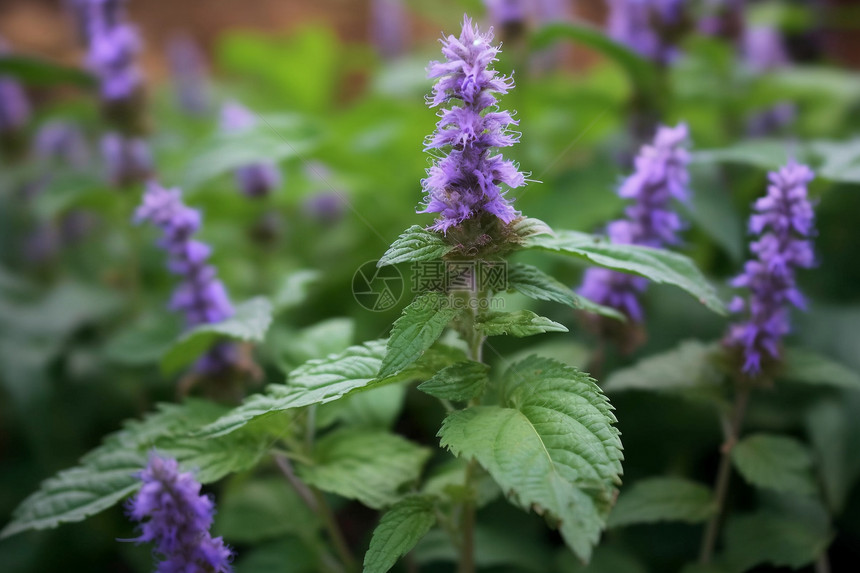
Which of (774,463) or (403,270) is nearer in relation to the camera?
(774,463)

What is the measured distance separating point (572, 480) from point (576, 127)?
1.91 m

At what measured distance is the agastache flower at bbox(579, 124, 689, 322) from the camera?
122cm

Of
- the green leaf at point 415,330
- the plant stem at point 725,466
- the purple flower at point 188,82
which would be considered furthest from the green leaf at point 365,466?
the purple flower at point 188,82

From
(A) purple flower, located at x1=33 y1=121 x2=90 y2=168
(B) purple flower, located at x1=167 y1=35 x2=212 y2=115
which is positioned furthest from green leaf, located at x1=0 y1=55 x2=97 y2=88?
(B) purple flower, located at x1=167 y1=35 x2=212 y2=115

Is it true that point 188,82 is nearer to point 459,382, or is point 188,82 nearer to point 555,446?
point 459,382

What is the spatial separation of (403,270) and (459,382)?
2.38 feet

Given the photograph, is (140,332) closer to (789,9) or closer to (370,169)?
(370,169)

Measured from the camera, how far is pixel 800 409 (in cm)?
157

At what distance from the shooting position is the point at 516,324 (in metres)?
0.90

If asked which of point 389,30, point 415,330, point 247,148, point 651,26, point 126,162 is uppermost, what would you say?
point 389,30

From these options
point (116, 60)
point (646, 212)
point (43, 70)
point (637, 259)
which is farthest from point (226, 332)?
point (43, 70)

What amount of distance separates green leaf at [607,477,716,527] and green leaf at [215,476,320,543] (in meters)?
0.58

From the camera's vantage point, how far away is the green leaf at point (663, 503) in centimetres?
117

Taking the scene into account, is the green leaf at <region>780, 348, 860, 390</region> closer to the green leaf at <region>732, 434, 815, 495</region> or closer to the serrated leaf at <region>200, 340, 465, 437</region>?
the green leaf at <region>732, 434, 815, 495</region>
